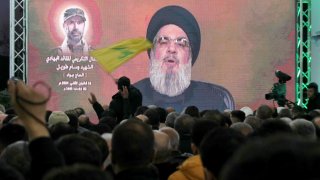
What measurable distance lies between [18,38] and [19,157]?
7.99 meters

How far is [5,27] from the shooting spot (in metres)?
11.3

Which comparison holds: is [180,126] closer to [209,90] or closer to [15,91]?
[15,91]

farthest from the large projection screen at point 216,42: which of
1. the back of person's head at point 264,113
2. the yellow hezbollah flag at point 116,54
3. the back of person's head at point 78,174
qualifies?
the back of person's head at point 78,174

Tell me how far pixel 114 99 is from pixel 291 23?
4.72m

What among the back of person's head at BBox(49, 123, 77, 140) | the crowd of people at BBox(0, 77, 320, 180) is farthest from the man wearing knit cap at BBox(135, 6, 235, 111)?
the back of person's head at BBox(49, 123, 77, 140)

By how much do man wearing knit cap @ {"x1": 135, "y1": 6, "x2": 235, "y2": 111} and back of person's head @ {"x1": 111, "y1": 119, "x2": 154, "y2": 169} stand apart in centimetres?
808

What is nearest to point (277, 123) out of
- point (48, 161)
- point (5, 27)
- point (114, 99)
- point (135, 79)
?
point (48, 161)

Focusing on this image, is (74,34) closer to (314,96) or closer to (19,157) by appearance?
(314,96)

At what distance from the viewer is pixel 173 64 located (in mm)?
10719

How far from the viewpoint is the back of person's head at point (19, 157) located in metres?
2.51

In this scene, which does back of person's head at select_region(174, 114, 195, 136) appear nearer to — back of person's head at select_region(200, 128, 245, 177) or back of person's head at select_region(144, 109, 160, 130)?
back of person's head at select_region(144, 109, 160, 130)

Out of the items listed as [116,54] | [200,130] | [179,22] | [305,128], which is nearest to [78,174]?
[200,130]

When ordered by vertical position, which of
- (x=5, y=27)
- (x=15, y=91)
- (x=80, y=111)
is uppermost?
(x=5, y=27)

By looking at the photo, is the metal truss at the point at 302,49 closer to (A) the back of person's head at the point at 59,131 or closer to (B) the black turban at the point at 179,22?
(B) the black turban at the point at 179,22
